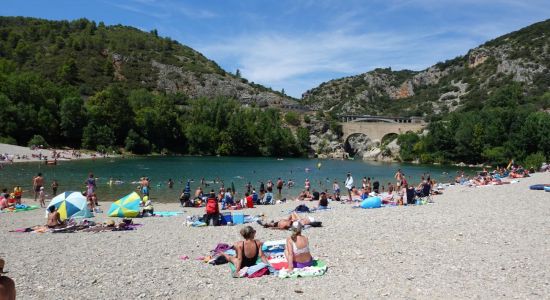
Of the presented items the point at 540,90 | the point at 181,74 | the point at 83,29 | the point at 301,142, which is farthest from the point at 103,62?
the point at 540,90

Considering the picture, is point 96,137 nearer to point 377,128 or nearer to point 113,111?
point 113,111

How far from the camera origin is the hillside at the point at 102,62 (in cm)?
13675

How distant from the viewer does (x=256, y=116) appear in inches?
4867

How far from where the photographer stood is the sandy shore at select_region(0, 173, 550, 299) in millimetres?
8820

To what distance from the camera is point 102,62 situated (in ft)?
526

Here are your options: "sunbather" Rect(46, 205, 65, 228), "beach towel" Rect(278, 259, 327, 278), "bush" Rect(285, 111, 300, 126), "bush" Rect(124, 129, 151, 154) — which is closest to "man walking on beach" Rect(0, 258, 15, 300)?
"beach towel" Rect(278, 259, 327, 278)

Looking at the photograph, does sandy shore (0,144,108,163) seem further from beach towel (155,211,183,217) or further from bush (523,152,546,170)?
bush (523,152,546,170)

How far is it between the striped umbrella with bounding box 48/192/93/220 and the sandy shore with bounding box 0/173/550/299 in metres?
1.78

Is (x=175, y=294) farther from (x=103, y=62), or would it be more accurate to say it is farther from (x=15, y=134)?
(x=103, y=62)

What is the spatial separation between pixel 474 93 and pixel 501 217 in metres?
150

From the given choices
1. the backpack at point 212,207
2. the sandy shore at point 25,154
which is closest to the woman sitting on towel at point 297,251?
the backpack at point 212,207

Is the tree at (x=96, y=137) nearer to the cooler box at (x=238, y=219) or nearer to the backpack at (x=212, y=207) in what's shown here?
the cooler box at (x=238, y=219)

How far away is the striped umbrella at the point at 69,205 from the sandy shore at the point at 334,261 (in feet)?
5.84

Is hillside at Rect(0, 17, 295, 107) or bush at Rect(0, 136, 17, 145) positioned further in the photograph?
hillside at Rect(0, 17, 295, 107)
